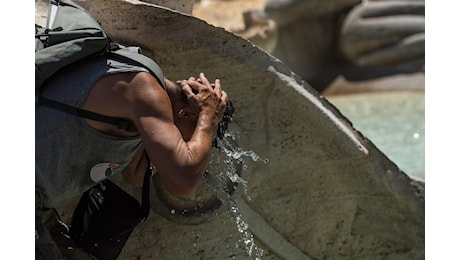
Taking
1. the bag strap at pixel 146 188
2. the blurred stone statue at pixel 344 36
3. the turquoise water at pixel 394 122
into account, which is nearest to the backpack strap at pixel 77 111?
the bag strap at pixel 146 188

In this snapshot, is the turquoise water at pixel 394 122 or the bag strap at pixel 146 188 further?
the turquoise water at pixel 394 122

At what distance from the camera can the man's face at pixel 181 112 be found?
7.88 feet

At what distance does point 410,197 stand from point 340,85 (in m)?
5.32

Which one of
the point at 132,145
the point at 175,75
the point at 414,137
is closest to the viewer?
the point at 132,145

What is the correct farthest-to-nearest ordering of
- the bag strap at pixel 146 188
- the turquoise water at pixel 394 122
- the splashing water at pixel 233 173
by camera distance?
1. the turquoise water at pixel 394 122
2. the splashing water at pixel 233 173
3. the bag strap at pixel 146 188

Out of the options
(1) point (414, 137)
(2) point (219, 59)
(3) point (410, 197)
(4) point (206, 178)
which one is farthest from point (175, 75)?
(1) point (414, 137)

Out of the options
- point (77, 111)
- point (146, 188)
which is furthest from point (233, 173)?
point (77, 111)

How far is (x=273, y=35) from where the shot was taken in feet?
28.5

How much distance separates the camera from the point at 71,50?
2.22 metres

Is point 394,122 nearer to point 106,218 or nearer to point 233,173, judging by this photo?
point 233,173

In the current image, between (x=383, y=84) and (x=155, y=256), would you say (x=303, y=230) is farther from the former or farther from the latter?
(x=383, y=84)

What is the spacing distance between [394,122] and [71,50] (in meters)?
5.05

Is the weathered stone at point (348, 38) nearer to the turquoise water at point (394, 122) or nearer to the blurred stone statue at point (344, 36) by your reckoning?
the blurred stone statue at point (344, 36)

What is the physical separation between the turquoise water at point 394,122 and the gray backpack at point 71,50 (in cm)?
333
